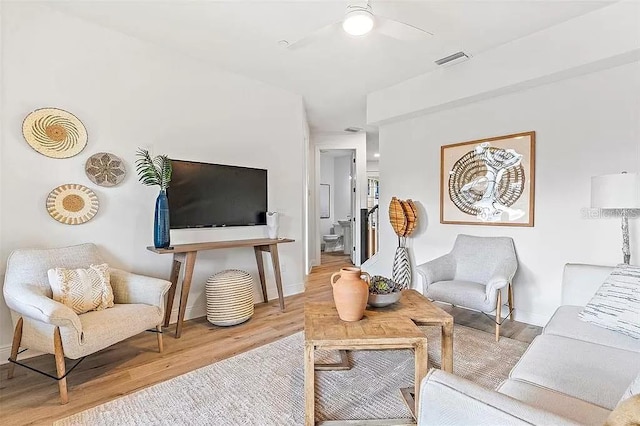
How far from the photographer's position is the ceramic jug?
1.75 m

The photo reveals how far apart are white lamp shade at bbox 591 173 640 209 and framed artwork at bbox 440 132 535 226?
0.73m

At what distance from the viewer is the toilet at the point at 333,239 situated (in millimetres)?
8461

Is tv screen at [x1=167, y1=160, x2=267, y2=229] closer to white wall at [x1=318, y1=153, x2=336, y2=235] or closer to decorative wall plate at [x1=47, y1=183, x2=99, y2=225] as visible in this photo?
decorative wall plate at [x1=47, y1=183, x2=99, y2=225]

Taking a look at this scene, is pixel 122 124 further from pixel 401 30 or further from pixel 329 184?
pixel 329 184

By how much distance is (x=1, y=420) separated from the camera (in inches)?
68.8

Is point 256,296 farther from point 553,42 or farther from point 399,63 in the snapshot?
point 553,42

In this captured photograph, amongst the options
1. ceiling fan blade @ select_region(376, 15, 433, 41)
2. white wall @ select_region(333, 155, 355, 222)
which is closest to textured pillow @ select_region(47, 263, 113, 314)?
ceiling fan blade @ select_region(376, 15, 433, 41)

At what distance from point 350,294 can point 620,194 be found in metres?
2.11

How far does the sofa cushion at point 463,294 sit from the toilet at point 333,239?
5.36m

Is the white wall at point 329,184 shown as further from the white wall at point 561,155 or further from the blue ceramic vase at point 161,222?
the blue ceramic vase at point 161,222

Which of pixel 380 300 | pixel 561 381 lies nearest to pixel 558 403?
pixel 561 381

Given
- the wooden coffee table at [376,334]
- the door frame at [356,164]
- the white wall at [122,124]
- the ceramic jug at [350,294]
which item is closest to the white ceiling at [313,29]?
the white wall at [122,124]

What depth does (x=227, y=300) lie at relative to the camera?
10.3 ft

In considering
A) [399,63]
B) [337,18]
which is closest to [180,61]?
[337,18]
